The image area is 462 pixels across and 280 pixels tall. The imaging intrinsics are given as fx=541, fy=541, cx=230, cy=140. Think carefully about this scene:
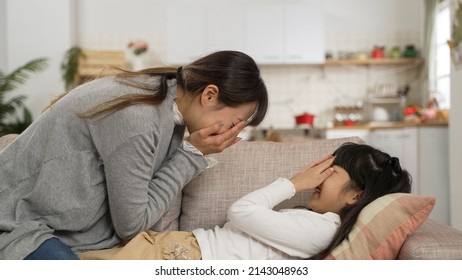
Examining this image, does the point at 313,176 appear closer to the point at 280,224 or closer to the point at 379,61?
the point at 280,224

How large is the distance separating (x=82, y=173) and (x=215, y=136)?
368mm

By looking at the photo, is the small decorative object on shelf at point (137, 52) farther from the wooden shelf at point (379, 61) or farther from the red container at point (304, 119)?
the wooden shelf at point (379, 61)

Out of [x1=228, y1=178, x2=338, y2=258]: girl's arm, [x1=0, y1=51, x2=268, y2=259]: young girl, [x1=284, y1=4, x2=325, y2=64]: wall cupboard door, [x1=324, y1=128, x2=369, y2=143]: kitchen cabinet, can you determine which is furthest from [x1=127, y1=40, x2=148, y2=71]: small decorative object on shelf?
[x1=228, y1=178, x2=338, y2=258]: girl's arm

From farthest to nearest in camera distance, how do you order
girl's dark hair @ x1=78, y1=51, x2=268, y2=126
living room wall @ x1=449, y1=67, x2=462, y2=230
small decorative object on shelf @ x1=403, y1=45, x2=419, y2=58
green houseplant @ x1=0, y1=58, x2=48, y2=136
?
1. small decorative object on shelf @ x1=403, y1=45, x2=419, y2=58
2. green houseplant @ x1=0, y1=58, x2=48, y2=136
3. living room wall @ x1=449, y1=67, x2=462, y2=230
4. girl's dark hair @ x1=78, y1=51, x2=268, y2=126

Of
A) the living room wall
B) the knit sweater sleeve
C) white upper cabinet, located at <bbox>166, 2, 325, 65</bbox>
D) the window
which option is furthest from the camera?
white upper cabinet, located at <bbox>166, 2, 325, 65</bbox>

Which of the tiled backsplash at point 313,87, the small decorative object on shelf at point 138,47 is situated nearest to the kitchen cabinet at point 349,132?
the tiled backsplash at point 313,87

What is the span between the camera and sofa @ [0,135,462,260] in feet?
4.67

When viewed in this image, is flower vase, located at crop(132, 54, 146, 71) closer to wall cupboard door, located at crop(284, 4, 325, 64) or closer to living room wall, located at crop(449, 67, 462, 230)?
wall cupboard door, located at crop(284, 4, 325, 64)

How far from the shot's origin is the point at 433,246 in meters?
1.36

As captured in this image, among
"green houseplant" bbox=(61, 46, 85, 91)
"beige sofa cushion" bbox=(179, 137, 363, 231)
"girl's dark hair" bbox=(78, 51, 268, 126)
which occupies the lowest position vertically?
"beige sofa cushion" bbox=(179, 137, 363, 231)

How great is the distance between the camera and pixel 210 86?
56.8 inches
